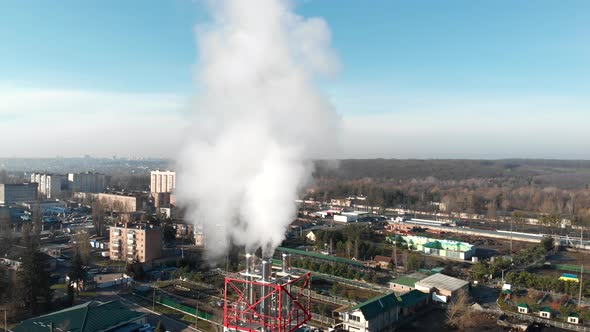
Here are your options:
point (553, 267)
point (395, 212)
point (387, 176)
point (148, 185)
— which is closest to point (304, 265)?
point (553, 267)

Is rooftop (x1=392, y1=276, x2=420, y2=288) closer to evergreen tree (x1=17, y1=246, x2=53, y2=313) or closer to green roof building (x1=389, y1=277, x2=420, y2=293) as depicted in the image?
green roof building (x1=389, y1=277, x2=420, y2=293)

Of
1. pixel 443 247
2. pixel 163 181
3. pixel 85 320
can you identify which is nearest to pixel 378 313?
pixel 85 320

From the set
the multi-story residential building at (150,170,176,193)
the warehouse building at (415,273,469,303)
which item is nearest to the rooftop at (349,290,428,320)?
the warehouse building at (415,273,469,303)

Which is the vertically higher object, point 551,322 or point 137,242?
point 137,242

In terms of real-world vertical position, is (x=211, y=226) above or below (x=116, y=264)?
above

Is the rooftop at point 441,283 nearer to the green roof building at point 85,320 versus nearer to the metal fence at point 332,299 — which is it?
the metal fence at point 332,299

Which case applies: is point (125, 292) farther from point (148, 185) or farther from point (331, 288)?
A: point (148, 185)

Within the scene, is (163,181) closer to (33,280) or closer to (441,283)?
(33,280)
